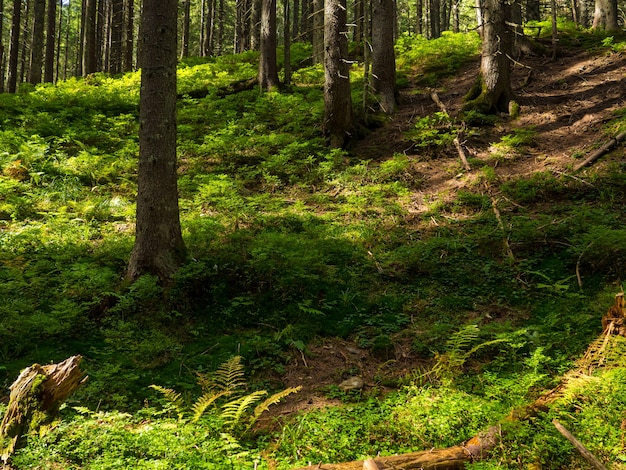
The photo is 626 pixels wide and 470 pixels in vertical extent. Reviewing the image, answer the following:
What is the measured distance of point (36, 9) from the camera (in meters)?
16.7

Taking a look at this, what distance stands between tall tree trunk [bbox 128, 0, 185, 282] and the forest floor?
2.41 m

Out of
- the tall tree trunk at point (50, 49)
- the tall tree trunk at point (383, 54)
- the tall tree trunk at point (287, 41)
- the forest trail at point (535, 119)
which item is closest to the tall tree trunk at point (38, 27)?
the tall tree trunk at point (50, 49)

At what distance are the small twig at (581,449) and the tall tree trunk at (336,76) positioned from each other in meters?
8.68

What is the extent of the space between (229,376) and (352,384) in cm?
128

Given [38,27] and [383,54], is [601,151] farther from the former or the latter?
[38,27]

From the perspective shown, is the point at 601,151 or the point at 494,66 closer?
the point at 601,151

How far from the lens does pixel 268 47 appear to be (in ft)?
47.3

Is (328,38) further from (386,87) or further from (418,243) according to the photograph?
(418,243)

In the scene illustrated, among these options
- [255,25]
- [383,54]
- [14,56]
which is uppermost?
[255,25]

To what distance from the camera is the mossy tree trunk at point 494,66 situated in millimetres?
10203

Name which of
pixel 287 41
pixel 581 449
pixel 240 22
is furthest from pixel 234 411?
pixel 240 22

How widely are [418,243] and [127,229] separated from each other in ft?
16.8

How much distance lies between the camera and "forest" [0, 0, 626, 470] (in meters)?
3.42

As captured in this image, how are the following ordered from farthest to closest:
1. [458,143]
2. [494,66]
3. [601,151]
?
[494,66], [458,143], [601,151]
